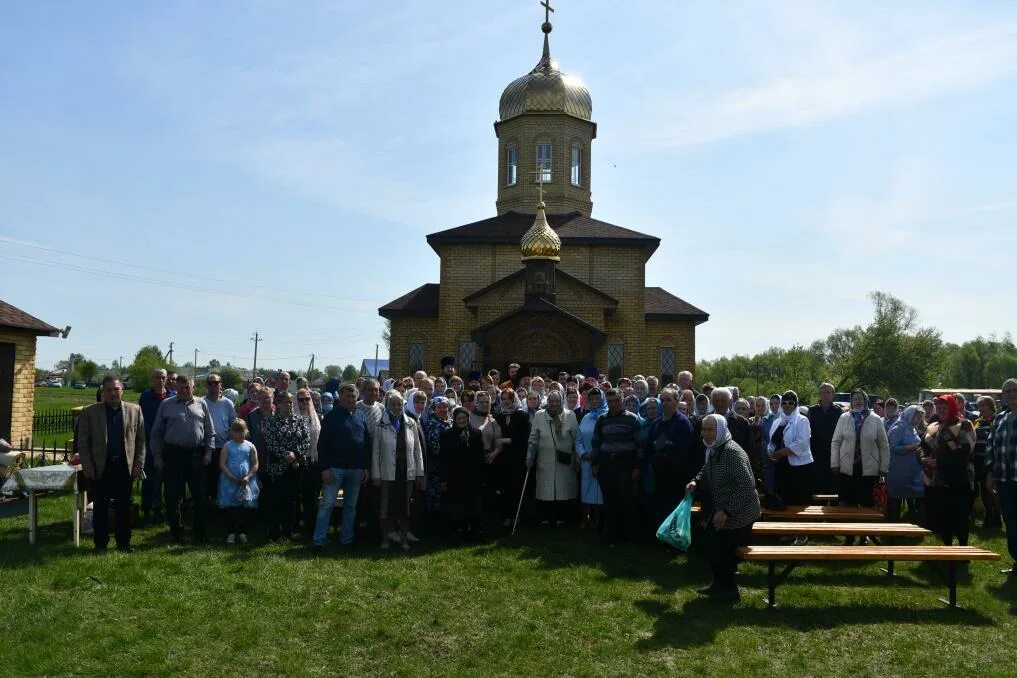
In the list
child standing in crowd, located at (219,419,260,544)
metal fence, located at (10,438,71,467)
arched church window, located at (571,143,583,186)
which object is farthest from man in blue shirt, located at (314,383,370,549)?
arched church window, located at (571,143,583,186)

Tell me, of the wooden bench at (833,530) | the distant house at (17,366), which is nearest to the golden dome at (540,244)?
the distant house at (17,366)

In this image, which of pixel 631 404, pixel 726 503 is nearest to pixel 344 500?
pixel 631 404

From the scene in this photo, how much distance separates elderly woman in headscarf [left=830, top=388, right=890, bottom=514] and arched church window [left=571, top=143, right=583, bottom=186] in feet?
66.1

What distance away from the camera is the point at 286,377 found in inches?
398

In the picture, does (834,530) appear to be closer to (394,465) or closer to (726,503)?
(726,503)

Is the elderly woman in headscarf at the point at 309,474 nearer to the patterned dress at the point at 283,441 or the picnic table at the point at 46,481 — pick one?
the patterned dress at the point at 283,441

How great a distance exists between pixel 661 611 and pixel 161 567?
4.47 metres

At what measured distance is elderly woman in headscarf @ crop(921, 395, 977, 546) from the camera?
8.60 meters

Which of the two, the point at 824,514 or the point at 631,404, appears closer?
the point at 824,514

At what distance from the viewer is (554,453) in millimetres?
9508

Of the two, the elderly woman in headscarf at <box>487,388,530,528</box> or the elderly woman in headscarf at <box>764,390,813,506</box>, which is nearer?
the elderly woman in headscarf at <box>764,390,813,506</box>

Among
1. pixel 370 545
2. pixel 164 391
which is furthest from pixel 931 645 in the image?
pixel 164 391

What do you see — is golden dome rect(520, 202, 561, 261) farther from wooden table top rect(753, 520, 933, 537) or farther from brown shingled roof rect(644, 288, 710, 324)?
wooden table top rect(753, 520, 933, 537)

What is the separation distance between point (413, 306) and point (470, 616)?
19917 millimetres
